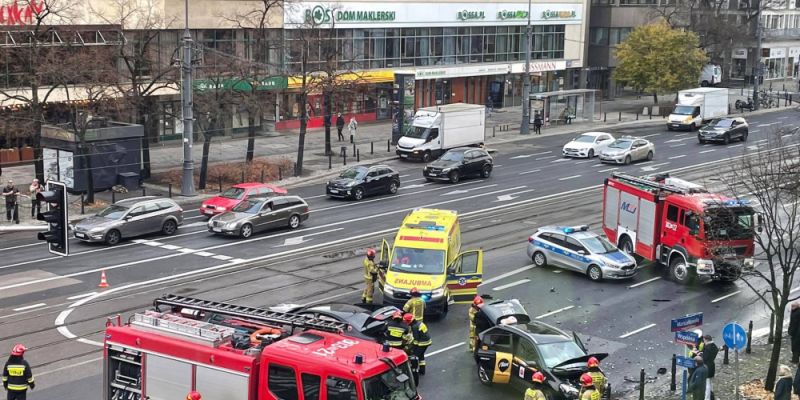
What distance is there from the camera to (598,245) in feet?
99.7

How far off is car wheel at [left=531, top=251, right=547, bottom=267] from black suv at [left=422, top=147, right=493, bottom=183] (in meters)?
15.7

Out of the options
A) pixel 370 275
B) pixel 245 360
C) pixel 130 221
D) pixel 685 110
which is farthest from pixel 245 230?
pixel 685 110

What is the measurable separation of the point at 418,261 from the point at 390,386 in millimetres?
10461

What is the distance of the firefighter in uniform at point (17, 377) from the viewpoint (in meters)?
17.9

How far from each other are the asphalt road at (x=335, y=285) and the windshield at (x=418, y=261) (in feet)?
4.43

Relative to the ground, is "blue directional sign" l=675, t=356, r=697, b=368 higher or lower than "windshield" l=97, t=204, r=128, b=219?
lower

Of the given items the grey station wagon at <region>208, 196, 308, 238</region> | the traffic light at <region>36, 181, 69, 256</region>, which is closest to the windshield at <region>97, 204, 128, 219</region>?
the grey station wagon at <region>208, 196, 308, 238</region>

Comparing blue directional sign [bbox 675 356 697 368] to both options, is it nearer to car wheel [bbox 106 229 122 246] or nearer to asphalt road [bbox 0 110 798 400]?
asphalt road [bbox 0 110 798 400]

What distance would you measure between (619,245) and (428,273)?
9.42 metres

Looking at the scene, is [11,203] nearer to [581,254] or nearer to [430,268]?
[430,268]

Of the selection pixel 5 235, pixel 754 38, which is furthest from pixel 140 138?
pixel 754 38

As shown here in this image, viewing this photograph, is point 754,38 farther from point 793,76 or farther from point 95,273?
point 95,273

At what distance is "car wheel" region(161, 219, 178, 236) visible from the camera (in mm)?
35963

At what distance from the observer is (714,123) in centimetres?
6253
